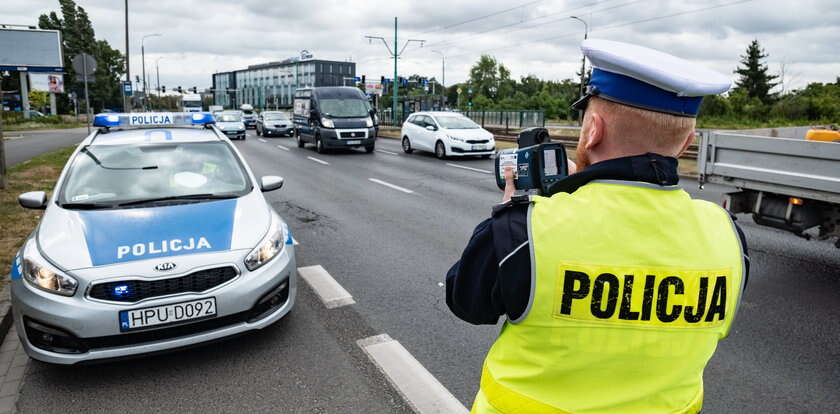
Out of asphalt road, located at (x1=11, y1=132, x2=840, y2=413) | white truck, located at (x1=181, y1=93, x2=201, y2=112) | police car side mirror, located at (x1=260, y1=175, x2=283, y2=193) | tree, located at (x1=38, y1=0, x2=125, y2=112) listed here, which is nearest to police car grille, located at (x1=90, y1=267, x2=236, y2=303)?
asphalt road, located at (x1=11, y1=132, x2=840, y2=413)

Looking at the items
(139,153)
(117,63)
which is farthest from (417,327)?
(117,63)

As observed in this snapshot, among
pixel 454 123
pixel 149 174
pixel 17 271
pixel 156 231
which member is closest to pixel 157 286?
pixel 156 231

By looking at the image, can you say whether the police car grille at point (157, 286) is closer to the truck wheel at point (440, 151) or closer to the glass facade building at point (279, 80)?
the truck wheel at point (440, 151)

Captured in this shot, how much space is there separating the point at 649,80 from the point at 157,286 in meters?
3.15

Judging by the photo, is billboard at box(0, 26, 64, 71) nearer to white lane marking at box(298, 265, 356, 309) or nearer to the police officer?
white lane marking at box(298, 265, 356, 309)

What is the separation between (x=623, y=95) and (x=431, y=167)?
1520 cm

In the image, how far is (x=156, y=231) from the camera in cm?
390

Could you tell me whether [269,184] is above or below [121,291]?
above

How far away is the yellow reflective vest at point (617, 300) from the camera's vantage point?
1213mm

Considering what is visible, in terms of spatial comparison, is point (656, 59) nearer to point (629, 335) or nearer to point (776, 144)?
point (629, 335)

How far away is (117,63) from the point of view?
95.6m

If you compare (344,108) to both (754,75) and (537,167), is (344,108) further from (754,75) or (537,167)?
(754,75)

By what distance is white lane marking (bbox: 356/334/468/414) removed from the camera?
3.24m

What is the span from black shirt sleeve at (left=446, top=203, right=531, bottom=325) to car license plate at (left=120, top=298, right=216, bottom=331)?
256cm
